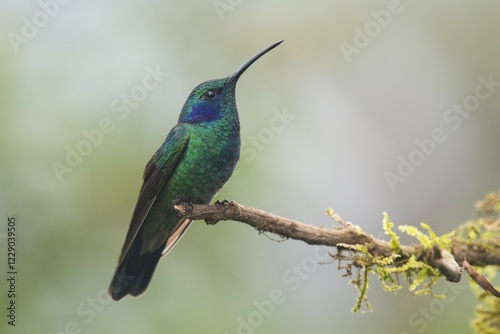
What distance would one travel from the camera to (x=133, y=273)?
4.41 metres

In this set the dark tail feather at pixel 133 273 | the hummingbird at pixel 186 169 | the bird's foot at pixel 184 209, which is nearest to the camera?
the bird's foot at pixel 184 209

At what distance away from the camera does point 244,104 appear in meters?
6.10

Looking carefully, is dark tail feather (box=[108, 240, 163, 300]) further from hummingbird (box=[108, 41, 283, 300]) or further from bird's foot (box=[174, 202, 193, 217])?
bird's foot (box=[174, 202, 193, 217])

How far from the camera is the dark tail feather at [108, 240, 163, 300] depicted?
4281mm

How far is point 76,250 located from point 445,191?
4.10 m

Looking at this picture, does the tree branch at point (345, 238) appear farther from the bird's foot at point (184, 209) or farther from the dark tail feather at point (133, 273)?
the dark tail feather at point (133, 273)

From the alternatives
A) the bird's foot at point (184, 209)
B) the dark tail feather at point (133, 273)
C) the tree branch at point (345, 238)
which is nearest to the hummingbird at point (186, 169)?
the dark tail feather at point (133, 273)

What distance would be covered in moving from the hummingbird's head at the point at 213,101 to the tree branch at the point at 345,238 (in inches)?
33.2

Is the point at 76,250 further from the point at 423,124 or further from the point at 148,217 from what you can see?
the point at 423,124

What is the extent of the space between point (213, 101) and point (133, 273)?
150 cm

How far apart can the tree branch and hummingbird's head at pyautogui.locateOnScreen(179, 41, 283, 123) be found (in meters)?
0.84

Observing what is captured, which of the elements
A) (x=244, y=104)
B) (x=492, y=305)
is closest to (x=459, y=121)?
(x=244, y=104)

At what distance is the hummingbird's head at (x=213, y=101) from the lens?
4.09 meters

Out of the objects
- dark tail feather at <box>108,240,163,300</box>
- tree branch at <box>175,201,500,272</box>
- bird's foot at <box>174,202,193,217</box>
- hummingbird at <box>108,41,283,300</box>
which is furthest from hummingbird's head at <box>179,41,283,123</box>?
dark tail feather at <box>108,240,163,300</box>
